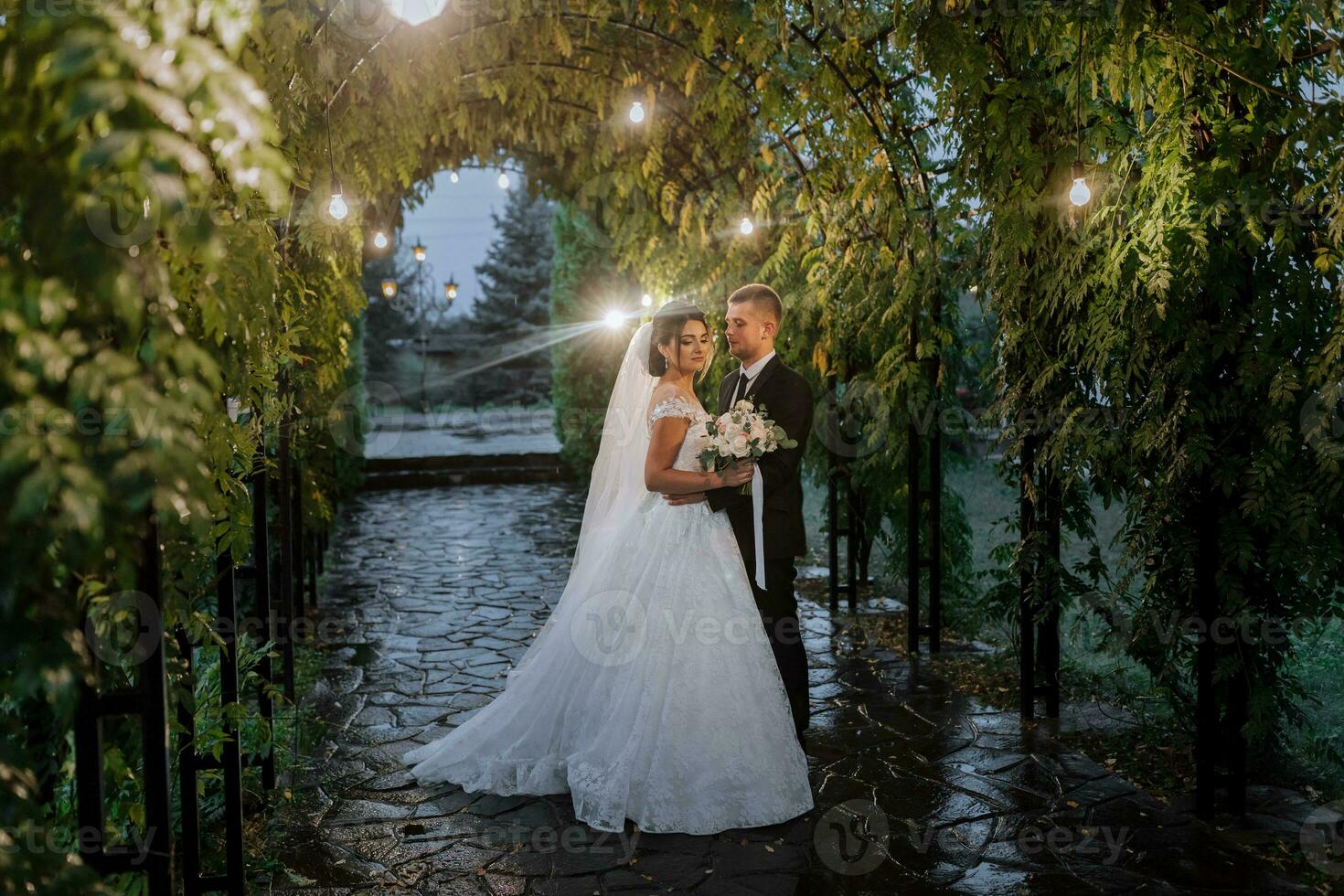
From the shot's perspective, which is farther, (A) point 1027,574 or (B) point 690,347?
(A) point 1027,574

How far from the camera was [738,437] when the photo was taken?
4.41 m

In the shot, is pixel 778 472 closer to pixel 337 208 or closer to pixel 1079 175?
pixel 1079 175

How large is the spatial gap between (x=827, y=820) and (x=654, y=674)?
36.6 inches

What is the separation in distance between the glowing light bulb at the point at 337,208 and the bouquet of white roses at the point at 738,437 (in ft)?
7.80

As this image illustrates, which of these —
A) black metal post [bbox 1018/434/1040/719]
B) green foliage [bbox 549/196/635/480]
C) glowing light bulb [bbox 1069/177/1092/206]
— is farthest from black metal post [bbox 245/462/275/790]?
green foliage [bbox 549/196/635/480]

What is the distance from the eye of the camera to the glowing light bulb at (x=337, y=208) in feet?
17.5

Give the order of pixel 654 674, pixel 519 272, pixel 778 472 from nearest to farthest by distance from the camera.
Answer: pixel 654 674
pixel 778 472
pixel 519 272

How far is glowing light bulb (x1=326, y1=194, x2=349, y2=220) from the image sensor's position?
5.32 metres

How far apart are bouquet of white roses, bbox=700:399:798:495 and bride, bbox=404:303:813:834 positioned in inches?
2.7

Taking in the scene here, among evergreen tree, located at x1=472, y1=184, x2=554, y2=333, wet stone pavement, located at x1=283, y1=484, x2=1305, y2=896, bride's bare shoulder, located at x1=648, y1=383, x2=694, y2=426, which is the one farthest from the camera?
evergreen tree, located at x1=472, y1=184, x2=554, y2=333

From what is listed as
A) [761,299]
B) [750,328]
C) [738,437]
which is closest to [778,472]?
[738,437]

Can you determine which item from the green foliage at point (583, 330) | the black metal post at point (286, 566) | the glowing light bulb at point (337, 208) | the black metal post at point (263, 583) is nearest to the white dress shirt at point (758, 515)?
the black metal post at point (263, 583)

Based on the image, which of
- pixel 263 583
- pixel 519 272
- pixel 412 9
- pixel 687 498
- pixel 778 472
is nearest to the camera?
pixel 263 583

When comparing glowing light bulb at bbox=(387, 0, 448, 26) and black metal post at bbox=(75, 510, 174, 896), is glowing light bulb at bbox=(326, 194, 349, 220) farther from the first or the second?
black metal post at bbox=(75, 510, 174, 896)
